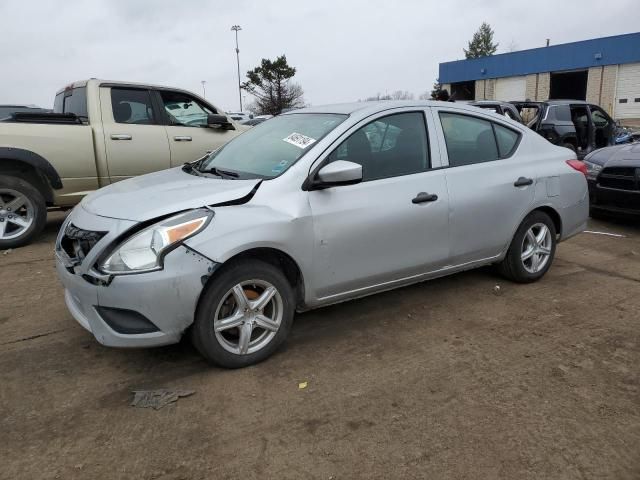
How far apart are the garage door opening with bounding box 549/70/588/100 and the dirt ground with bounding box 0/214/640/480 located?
1505 inches

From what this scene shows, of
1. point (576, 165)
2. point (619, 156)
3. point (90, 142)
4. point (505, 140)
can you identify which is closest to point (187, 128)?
point (90, 142)

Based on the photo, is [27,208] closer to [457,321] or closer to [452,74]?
[457,321]

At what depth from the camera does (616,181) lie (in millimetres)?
7012

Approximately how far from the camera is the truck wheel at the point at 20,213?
19.3 feet

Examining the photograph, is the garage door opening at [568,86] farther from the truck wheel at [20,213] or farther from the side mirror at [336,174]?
the side mirror at [336,174]

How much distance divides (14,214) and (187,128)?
2.32 meters

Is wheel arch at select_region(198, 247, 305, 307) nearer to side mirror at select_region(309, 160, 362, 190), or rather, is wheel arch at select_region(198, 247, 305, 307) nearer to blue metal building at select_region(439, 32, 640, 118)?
side mirror at select_region(309, 160, 362, 190)

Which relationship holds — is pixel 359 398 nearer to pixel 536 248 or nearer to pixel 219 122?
pixel 536 248

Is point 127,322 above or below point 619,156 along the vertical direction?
below

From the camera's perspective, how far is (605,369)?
3.28m

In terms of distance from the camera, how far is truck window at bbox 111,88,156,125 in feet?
21.7

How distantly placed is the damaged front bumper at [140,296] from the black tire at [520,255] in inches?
111

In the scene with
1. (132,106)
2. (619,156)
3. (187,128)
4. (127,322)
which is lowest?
(127,322)

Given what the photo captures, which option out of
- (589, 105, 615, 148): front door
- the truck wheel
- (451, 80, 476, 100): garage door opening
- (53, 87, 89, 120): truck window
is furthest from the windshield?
(451, 80, 476, 100): garage door opening
